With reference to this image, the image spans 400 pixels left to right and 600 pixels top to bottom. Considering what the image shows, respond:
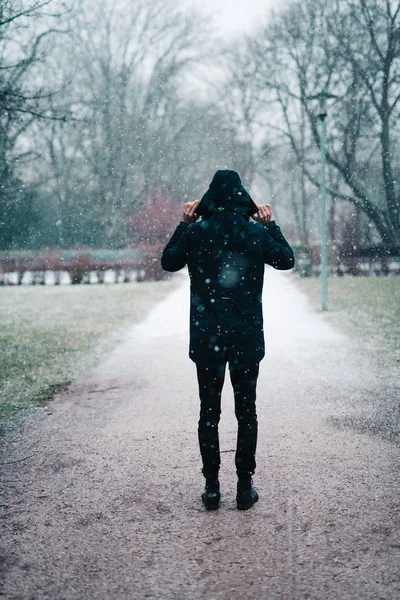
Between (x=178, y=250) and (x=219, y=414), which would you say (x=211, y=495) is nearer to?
(x=219, y=414)

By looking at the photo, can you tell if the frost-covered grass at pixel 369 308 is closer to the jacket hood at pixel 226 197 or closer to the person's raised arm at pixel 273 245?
the person's raised arm at pixel 273 245

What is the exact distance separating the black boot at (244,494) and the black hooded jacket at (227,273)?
0.73m

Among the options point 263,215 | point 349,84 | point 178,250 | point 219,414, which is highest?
point 349,84

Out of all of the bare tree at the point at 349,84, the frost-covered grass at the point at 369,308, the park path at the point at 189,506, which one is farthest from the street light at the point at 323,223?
the bare tree at the point at 349,84

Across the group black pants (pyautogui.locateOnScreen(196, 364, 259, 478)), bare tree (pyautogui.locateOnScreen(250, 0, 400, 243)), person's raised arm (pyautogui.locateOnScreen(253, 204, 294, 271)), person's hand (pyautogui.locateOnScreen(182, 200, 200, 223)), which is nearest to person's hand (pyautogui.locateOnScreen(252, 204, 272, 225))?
person's raised arm (pyautogui.locateOnScreen(253, 204, 294, 271))

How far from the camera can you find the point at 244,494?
326 centimetres

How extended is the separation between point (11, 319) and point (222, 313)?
11697mm

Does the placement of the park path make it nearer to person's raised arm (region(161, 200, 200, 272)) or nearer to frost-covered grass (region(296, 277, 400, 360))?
person's raised arm (region(161, 200, 200, 272))

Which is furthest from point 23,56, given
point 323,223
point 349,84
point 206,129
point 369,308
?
point 206,129

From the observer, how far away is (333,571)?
2566mm

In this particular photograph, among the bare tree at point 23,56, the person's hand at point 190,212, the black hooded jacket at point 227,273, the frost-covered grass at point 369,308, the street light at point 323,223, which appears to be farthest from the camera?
the street light at point 323,223

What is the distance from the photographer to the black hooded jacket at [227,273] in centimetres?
313

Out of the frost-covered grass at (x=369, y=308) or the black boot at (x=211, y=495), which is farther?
the frost-covered grass at (x=369, y=308)

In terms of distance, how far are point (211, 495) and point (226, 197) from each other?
1.73m
